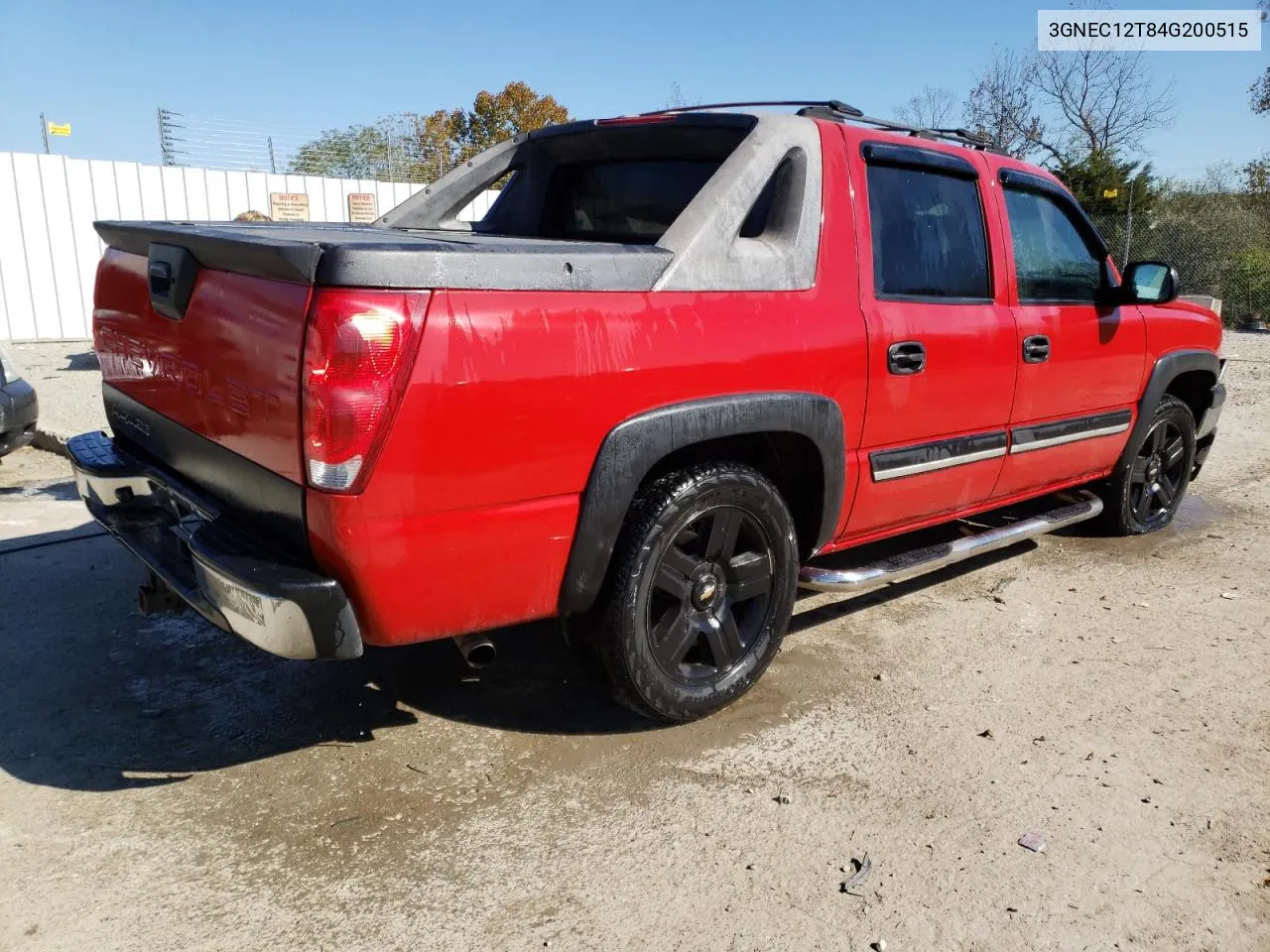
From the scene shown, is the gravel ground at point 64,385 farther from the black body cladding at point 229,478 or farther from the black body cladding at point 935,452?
the black body cladding at point 935,452

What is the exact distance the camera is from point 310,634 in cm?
237

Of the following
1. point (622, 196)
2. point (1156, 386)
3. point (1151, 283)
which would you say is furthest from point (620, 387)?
point (1156, 386)

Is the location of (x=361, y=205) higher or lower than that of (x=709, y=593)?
higher

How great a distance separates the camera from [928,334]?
11.7ft

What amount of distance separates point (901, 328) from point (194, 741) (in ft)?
8.93

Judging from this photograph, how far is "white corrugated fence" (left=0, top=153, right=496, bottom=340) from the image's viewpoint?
44.4 feet

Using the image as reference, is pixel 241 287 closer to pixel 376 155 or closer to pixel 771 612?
pixel 771 612

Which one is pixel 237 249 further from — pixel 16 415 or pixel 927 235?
pixel 16 415

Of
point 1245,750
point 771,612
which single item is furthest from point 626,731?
point 1245,750

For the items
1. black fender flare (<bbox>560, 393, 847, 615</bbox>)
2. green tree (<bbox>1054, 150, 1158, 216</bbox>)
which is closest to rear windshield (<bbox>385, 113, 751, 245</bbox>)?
black fender flare (<bbox>560, 393, 847, 615</bbox>)

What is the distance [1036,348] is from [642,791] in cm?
251

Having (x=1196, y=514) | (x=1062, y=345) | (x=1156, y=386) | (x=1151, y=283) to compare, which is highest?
(x=1151, y=283)

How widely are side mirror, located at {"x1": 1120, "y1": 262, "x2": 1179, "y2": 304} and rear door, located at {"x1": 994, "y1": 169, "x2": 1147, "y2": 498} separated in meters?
0.12

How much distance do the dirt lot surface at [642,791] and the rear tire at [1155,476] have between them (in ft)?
3.41
